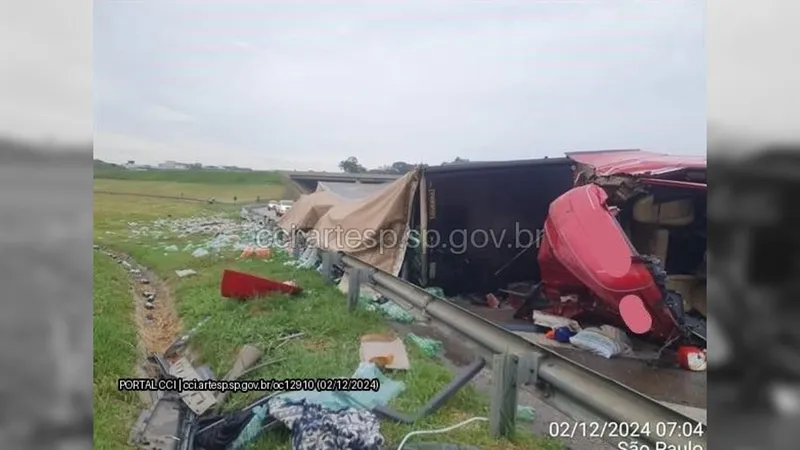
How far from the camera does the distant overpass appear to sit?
1.61 metres

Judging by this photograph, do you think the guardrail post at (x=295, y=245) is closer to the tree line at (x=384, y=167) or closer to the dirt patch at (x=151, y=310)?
the tree line at (x=384, y=167)

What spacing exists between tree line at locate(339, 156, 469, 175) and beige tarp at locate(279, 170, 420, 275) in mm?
22

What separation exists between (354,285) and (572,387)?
2.39ft

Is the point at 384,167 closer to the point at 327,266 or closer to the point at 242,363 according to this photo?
the point at 327,266

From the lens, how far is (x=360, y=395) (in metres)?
1.59

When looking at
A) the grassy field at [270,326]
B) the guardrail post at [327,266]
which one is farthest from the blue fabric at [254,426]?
the guardrail post at [327,266]

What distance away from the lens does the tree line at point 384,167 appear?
161 cm

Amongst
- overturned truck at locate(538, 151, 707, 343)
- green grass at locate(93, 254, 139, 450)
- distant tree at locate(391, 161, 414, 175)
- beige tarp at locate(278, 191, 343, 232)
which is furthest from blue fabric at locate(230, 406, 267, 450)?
overturned truck at locate(538, 151, 707, 343)

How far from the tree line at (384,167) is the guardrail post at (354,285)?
0.32 metres

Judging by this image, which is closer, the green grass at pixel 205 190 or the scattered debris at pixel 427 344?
the green grass at pixel 205 190

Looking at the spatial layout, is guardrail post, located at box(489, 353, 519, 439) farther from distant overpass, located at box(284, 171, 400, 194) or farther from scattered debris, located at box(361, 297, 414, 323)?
distant overpass, located at box(284, 171, 400, 194)

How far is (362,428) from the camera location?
155cm

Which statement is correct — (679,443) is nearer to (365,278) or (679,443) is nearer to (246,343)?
(365,278)

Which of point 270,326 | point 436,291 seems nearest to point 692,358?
point 436,291
